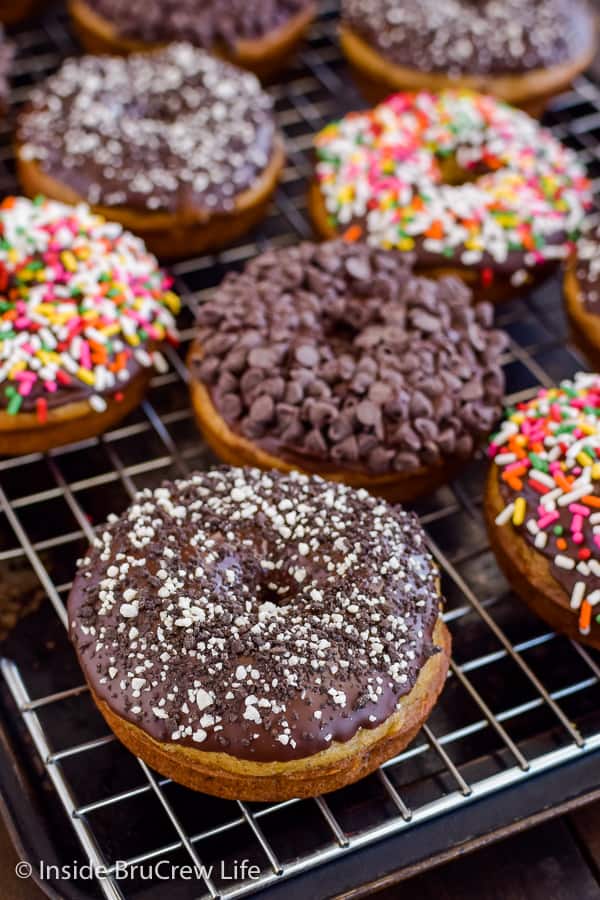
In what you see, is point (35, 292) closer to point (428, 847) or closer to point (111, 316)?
point (111, 316)

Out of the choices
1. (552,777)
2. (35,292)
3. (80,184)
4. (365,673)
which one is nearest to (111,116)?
(80,184)

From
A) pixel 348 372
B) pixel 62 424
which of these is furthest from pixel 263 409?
pixel 62 424

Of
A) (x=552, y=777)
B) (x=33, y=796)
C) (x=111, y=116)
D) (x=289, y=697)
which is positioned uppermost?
(x=111, y=116)

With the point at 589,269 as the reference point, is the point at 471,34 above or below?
above

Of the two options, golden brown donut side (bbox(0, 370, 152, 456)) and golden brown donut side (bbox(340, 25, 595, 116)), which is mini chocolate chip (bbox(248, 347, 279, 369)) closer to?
golden brown donut side (bbox(0, 370, 152, 456))

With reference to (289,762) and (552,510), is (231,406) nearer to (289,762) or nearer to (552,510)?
(552,510)
